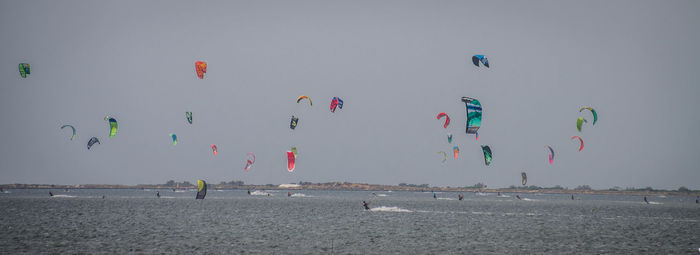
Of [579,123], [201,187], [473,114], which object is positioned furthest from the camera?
[201,187]

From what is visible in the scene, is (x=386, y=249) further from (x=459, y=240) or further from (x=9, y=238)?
(x=9, y=238)

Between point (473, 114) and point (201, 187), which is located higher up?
point (473, 114)

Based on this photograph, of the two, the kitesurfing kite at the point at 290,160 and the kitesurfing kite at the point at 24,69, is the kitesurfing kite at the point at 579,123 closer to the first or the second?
the kitesurfing kite at the point at 290,160

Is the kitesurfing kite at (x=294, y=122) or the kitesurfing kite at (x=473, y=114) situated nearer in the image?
the kitesurfing kite at (x=473, y=114)

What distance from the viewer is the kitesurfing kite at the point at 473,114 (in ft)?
118

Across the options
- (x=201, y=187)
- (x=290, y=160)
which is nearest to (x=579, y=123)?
(x=290, y=160)

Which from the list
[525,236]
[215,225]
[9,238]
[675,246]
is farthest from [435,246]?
[9,238]

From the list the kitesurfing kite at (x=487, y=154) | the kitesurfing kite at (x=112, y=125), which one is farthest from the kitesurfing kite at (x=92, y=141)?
the kitesurfing kite at (x=487, y=154)

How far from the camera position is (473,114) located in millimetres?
36500

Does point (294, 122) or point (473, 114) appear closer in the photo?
point (473, 114)

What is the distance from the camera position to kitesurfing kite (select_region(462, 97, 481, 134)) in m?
35.8

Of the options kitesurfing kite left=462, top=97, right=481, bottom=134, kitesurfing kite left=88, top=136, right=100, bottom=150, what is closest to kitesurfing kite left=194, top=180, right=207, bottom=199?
kitesurfing kite left=88, top=136, right=100, bottom=150

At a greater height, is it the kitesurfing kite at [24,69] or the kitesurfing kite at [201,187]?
the kitesurfing kite at [24,69]

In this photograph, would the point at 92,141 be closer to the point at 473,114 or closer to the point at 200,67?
the point at 200,67
